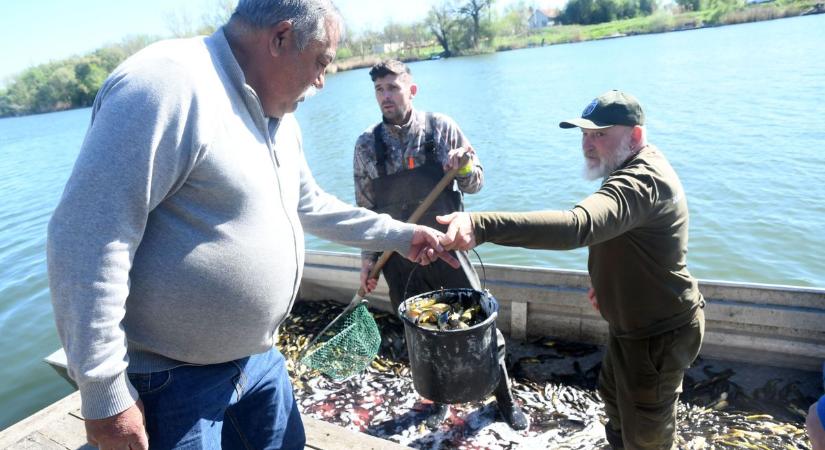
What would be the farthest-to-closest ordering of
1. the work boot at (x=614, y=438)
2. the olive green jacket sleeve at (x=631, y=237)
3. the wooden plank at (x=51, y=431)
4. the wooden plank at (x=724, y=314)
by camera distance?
the wooden plank at (x=724, y=314) → the wooden plank at (x=51, y=431) → the work boot at (x=614, y=438) → the olive green jacket sleeve at (x=631, y=237)

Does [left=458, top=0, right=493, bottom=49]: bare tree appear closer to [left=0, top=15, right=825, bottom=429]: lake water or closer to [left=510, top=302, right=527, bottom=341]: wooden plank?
[left=0, top=15, right=825, bottom=429]: lake water

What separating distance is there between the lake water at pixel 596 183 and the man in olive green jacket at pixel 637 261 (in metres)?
5.46

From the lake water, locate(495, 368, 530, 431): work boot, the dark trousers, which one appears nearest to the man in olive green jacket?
the dark trousers

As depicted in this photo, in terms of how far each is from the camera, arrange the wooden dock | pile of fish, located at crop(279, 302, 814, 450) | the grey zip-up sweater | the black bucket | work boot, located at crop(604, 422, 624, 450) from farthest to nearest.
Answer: pile of fish, located at crop(279, 302, 814, 450)
work boot, located at crop(604, 422, 624, 450)
the wooden dock
the black bucket
the grey zip-up sweater

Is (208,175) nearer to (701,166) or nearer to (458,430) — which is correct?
(458,430)

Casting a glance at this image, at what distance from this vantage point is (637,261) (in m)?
2.75

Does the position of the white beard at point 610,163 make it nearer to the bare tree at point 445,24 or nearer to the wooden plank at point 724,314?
the wooden plank at point 724,314

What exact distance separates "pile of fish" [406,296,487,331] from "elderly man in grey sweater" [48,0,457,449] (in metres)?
1.20

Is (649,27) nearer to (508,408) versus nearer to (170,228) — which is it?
(508,408)

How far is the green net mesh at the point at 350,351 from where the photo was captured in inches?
173

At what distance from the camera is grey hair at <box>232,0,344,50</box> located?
1.78 metres

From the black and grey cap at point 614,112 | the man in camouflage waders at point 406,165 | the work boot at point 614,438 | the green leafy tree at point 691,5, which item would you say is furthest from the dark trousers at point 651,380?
the green leafy tree at point 691,5

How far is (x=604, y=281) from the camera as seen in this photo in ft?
9.55

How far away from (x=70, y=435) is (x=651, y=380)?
11.5 feet
